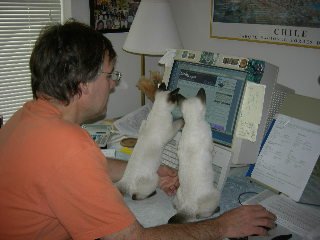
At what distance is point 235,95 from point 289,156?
30cm

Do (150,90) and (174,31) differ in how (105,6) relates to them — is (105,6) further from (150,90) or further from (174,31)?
(150,90)

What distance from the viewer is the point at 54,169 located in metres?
0.77

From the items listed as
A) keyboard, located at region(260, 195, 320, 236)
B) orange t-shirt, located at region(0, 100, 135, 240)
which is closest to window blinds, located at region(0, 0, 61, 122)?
orange t-shirt, located at region(0, 100, 135, 240)

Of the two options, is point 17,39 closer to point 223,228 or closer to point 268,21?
point 268,21

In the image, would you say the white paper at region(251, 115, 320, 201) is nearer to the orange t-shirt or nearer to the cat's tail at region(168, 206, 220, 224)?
the cat's tail at region(168, 206, 220, 224)

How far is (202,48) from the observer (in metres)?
1.98

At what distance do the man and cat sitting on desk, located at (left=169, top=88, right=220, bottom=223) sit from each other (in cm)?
11

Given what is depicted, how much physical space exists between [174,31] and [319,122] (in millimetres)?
882

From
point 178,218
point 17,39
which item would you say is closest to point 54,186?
point 178,218

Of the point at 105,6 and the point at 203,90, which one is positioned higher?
the point at 105,6

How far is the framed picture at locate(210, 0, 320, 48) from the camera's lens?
1419mm

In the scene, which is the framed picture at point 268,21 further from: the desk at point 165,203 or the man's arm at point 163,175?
the man's arm at point 163,175

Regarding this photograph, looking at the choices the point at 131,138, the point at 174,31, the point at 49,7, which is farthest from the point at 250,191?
the point at 49,7

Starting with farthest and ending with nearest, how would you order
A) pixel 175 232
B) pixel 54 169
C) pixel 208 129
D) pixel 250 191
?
pixel 250 191 → pixel 208 129 → pixel 175 232 → pixel 54 169
